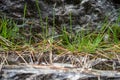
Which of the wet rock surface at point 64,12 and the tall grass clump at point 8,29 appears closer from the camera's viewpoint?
the tall grass clump at point 8,29

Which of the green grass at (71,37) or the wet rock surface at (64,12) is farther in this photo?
the wet rock surface at (64,12)

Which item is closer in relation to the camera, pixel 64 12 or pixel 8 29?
pixel 8 29

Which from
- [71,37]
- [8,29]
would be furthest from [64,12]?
[8,29]

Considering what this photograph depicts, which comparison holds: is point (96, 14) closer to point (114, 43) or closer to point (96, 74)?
point (114, 43)

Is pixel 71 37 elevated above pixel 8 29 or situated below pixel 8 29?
below

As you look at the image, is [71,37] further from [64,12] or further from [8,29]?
[8,29]

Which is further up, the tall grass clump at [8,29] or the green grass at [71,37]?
the tall grass clump at [8,29]

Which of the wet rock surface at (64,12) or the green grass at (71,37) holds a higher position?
the wet rock surface at (64,12)

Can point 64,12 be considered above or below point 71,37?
above
